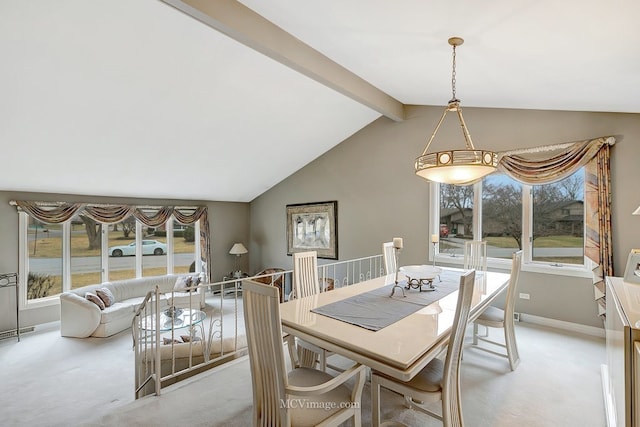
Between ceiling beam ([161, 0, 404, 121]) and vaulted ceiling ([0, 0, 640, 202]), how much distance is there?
0.4 inches

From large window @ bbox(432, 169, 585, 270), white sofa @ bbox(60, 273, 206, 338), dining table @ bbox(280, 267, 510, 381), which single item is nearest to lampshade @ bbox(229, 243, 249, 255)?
white sofa @ bbox(60, 273, 206, 338)

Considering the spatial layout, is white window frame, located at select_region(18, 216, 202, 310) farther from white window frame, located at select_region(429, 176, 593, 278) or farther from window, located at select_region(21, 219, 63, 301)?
white window frame, located at select_region(429, 176, 593, 278)

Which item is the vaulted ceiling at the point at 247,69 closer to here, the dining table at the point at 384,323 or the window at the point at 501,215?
the window at the point at 501,215

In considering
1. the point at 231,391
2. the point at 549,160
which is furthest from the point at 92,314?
the point at 549,160

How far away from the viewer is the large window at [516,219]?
367 centimetres

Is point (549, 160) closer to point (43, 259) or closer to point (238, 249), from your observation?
point (238, 249)

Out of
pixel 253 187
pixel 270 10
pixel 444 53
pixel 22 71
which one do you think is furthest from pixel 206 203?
pixel 444 53

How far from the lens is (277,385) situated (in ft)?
4.42

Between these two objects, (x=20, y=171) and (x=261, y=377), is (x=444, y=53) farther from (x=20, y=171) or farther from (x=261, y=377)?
(x=20, y=171)

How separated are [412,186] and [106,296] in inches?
212

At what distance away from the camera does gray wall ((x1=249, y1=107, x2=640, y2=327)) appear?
326cm

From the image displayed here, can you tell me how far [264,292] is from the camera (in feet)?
4.35

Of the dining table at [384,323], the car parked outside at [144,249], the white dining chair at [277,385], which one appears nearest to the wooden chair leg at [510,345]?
the dining table at [384,323]

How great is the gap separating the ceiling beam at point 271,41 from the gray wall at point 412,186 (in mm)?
1351
